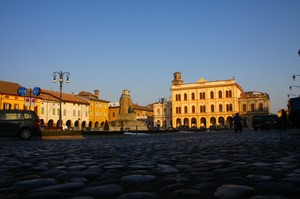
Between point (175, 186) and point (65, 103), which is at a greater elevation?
point (65, 103)

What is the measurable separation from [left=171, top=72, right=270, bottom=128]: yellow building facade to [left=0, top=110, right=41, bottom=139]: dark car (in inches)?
2588

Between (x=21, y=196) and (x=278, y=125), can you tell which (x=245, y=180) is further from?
(x=278, y=125)

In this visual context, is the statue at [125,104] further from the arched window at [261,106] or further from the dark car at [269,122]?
the arched window at [261,106]

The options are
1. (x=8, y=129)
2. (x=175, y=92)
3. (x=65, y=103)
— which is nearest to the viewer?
(x=8, y=129)

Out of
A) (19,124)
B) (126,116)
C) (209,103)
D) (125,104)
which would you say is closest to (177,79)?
(209,103)

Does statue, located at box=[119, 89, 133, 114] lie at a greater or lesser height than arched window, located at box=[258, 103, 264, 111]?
lesser

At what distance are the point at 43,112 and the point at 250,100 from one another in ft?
173

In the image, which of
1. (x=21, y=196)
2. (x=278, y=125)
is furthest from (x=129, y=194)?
(x=278, y=125)

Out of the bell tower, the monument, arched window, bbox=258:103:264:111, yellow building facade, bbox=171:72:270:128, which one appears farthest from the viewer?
the bell tower

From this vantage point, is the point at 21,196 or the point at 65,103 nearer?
the point at 21,196

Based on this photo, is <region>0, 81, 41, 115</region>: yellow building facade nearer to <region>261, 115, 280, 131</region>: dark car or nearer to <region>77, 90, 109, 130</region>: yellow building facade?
<region>77, 90, 109, 130</region>: yellow building facade

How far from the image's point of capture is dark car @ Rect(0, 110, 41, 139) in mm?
15835

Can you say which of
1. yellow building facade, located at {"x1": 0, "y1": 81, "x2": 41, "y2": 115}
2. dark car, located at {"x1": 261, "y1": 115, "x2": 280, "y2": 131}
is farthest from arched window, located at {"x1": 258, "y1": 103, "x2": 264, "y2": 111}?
yellow building facade, located at {"x1": 0, "y1": 81, "x2": 41, "y2": 115}

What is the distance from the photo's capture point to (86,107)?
80750 millimetres
